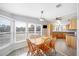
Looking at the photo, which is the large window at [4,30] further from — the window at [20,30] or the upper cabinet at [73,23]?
the upper cabinet at [73,23]

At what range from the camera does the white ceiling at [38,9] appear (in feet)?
6.96

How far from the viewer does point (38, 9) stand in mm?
2166

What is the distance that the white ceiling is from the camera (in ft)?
6.96

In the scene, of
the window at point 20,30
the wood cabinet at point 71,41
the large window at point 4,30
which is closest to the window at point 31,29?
the window at point 20,30

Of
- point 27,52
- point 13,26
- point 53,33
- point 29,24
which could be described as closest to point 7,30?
point 13,26

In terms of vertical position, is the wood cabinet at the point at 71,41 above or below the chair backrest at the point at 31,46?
above

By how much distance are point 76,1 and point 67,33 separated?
0.65 m

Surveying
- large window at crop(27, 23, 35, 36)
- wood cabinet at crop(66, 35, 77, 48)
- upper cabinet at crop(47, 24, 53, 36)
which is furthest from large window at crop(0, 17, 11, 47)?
wood cabinet at crop(66, 35, 77, 48)

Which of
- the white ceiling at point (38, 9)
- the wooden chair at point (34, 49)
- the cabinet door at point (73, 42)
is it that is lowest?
the wooden chair at point (34, 49)

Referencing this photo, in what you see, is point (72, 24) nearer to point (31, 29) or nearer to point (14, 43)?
point (31, 29)

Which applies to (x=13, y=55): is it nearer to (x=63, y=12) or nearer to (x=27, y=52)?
(x=27, y=52)

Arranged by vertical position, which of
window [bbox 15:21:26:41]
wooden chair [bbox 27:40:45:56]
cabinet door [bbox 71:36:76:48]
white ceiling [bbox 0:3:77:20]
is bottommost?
wooden chair [bbox 27:40:45:56]

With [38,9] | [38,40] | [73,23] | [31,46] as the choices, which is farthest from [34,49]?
[73,23]

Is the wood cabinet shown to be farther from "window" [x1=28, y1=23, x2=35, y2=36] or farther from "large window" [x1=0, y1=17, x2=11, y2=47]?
"large window" [x1=0, y1=17, x2=11, y2=47]
